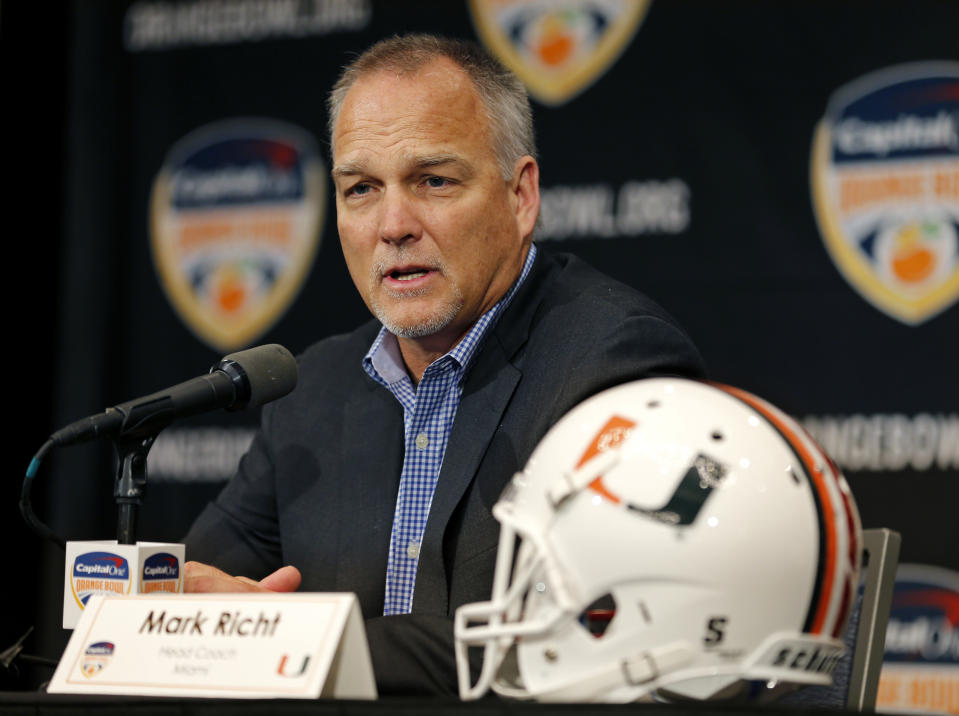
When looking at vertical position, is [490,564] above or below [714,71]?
below

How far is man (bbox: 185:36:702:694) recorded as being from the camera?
182cm

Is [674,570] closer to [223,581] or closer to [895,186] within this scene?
[223,581]

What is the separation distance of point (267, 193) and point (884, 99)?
1.69 meters

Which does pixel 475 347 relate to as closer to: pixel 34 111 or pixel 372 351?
pixel 372 351

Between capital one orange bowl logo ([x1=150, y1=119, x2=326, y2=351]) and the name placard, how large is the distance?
7.05ft

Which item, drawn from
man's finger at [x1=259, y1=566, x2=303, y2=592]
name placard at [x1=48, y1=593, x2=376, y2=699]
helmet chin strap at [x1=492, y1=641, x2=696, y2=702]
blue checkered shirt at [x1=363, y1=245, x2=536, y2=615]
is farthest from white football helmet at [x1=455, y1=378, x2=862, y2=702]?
blue checkered shirt at [x1=363, y1=245, x2=536, y2=615]

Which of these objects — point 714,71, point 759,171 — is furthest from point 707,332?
point 714,71

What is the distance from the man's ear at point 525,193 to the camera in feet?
7.02

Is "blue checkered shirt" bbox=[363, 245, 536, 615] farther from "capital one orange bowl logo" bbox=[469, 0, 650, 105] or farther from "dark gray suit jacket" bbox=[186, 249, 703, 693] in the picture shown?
"capital one orange bowl logo" bbox=[469, 0, 650, 105]

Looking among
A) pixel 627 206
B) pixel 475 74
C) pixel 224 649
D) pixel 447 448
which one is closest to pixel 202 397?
pixel 224 649

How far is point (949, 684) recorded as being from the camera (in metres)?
2.71

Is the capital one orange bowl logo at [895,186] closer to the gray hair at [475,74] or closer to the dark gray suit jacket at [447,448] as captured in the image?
the dark gray suit jacket at [447,448]

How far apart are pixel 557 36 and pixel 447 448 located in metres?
1.61

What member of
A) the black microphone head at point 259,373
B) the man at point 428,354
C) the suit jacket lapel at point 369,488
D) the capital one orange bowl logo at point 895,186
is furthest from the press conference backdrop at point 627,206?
the black microphone head at point 259,373
